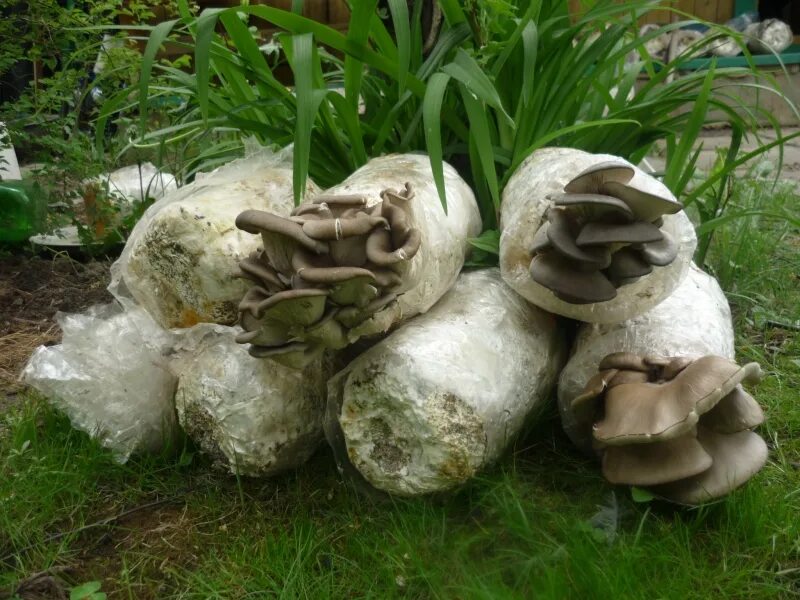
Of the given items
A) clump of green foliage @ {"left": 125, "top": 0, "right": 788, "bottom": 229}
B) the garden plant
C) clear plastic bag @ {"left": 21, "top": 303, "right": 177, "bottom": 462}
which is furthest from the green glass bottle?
clear plastic bag @ {"left": 21, "top": 303, "right": 177, "bottom": 462}

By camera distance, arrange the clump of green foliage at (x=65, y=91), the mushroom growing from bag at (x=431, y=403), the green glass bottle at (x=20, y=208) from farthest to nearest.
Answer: the green glass bottle at (x=20, y=208)
the clump of green foliage at (x=65, y=91)
the mushroom growing from bag at (x=431, y=403)

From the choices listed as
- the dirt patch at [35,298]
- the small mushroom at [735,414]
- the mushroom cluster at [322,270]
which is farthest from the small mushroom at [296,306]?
the dirt patch at [35,298]

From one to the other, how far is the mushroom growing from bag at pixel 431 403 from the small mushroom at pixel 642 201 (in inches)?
17.1

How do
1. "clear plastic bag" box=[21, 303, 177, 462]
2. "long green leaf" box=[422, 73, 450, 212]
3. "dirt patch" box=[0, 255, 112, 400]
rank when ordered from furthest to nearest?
"dirt patch" box=[0, 255, 112, 400], "clear plastic bag" box=[21, 303, 177, 462], "long green leaf" box=[422, 73, 450, 212]

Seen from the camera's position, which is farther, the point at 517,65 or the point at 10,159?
the point at 10,159

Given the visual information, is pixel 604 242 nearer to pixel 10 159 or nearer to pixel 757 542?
pixel 757 542

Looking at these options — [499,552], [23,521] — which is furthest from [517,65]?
[23,521]

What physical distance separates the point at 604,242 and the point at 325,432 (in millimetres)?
721

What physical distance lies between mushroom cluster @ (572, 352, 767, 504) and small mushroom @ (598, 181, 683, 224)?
0.30m

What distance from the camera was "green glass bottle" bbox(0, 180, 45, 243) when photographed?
343 cm

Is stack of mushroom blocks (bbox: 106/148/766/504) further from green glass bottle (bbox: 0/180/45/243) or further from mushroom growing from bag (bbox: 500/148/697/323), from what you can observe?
green glass bottle (bbox: 0/180/45/243)

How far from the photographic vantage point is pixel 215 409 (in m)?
1.71

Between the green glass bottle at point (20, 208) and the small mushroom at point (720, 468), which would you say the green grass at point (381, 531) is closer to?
the small mushroom at point (720, 468)

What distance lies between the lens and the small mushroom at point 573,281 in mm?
1461
